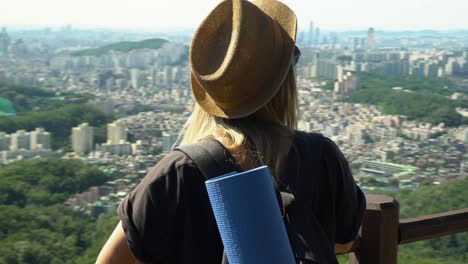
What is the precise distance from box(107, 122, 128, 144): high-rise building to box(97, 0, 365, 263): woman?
54.8 feet

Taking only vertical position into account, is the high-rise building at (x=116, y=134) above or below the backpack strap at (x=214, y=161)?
below

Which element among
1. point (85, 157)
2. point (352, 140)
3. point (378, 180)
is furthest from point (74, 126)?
point (378, 180)

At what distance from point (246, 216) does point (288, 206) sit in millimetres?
243

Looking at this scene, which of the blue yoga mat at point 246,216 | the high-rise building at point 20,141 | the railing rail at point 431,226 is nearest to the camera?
the blue yoga mat at point 246,216

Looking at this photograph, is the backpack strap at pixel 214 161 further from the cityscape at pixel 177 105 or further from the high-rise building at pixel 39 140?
the high-rise building at pixel 39 140

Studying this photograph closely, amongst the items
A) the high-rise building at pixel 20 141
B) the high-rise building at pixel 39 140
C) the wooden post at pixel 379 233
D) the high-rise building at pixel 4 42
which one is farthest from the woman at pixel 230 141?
the high-rise building at pixel 4 42

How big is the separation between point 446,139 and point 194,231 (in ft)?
56.4

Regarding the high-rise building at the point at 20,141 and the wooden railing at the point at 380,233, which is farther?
the high-rise building at the point at 20,141

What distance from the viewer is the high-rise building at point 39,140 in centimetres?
1688

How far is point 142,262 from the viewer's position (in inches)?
50.1

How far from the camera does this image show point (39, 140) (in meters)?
17.2

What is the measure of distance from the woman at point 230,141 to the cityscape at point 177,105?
0.10 meters

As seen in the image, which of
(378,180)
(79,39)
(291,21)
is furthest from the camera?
(79,39)

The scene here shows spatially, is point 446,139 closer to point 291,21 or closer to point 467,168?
point 467,168
